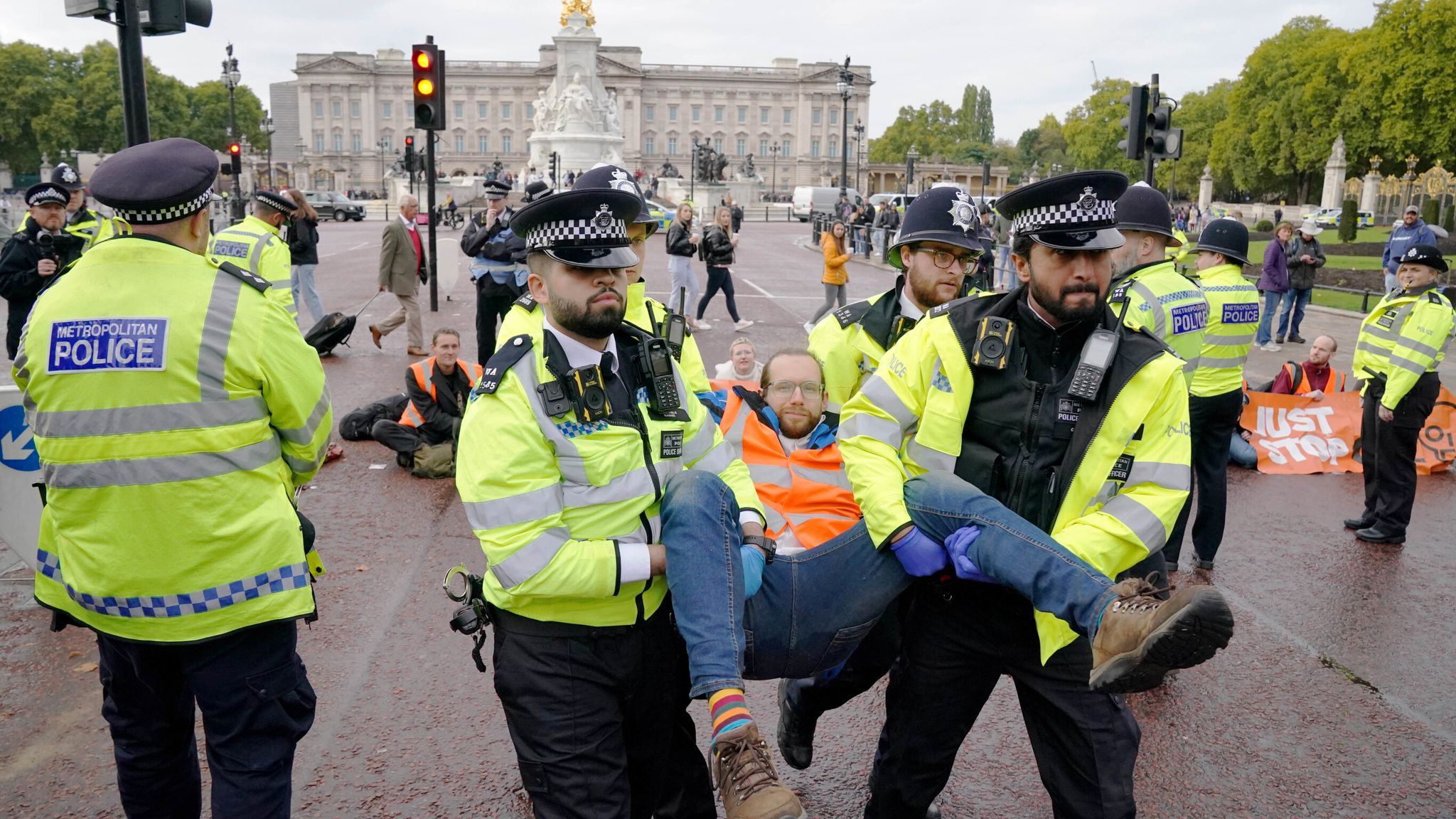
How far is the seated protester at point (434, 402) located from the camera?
9062mm

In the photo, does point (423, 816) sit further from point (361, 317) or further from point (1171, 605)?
point (361, 317)

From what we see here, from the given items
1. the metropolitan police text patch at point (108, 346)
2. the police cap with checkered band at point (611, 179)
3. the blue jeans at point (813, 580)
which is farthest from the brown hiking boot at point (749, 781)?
the police cap with checkered band at point (611, 179)

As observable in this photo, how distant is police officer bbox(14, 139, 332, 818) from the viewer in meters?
2.77

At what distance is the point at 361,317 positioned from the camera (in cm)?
1786

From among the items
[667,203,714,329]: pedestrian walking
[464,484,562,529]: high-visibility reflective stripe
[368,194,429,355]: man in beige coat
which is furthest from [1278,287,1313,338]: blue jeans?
[464,484,562,529]: high-visibility reflective stripe

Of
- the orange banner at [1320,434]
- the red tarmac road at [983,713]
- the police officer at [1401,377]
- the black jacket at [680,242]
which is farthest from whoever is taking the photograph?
the black jacket at [680,242]

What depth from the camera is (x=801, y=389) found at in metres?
4.73

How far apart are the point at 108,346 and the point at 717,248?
1475 cm

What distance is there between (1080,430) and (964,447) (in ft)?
1.17

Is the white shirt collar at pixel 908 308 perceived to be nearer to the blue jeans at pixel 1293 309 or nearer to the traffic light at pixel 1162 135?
the traffic light at pixel 1162 135

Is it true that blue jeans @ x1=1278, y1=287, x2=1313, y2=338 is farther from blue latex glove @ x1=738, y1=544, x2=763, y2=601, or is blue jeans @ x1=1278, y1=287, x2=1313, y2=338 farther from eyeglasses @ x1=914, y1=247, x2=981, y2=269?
blue latex glove @ x1=738, y1=544, x2=763, y2=601

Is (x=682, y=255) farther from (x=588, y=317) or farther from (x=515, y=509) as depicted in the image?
(x=515, y=509)

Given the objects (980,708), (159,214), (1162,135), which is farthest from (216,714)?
(1162,135)

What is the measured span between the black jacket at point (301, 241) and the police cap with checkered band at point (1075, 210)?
533 inches
